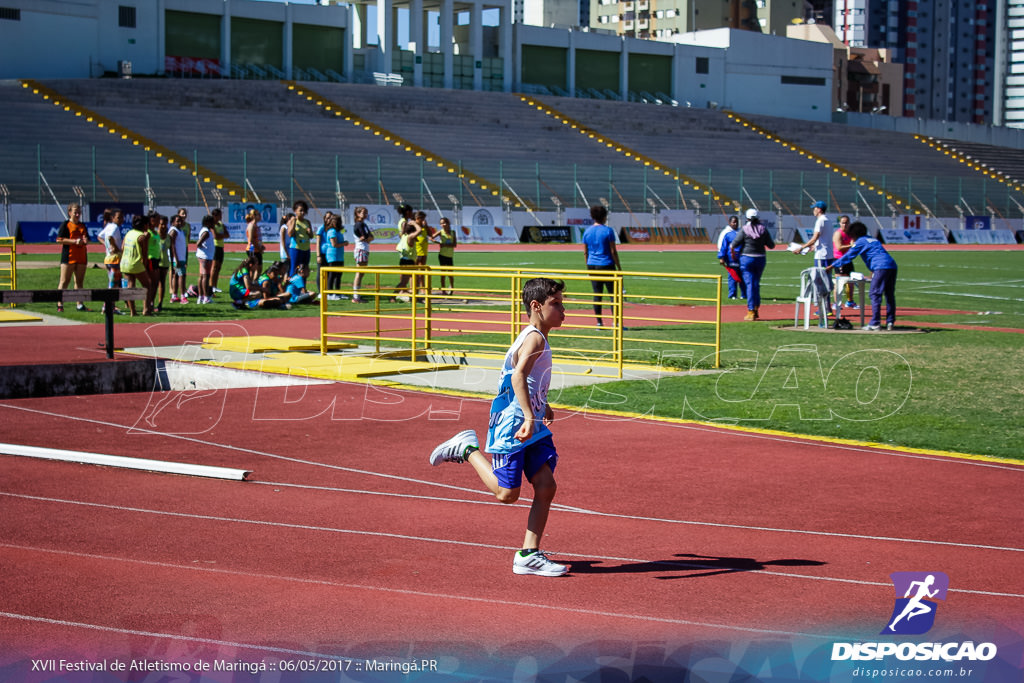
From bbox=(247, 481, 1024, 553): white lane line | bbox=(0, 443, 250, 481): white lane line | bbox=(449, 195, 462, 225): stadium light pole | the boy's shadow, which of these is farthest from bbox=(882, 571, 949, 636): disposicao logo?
bbox=(449, 195, 462, 225): stadium light pole

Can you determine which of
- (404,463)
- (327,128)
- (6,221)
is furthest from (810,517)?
(327,128)

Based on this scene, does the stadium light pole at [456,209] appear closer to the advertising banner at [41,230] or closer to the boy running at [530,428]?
the advertising banner at [41,230]

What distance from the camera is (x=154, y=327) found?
18844 millimetres

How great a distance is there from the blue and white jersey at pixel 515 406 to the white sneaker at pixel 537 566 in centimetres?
57

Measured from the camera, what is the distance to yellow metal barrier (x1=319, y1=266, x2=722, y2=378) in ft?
47.6

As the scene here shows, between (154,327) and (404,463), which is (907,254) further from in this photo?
(404,463)

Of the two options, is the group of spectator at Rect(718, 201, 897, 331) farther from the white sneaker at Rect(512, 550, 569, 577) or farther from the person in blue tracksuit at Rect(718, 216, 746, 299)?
the white sneaker at Rect(512, 550, 569, 577)

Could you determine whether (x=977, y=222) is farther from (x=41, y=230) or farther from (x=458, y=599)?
(x=458, y=599)

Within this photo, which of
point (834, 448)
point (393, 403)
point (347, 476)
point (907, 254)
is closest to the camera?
point (347, 476)

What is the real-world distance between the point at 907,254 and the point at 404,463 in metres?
42.4

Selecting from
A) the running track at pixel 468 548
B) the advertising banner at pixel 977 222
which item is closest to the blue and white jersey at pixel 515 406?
the running track at pixel 468 548

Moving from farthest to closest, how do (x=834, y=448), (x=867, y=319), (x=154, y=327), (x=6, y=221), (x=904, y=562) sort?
(x=6, y=221) → (x=867, y=319) → (x=154, y=327) → (x=834, y=448) → (x=904, y=562)

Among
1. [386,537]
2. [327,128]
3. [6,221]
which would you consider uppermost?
[327,128]

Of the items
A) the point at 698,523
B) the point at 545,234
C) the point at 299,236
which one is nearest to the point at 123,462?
the point at 698,523
